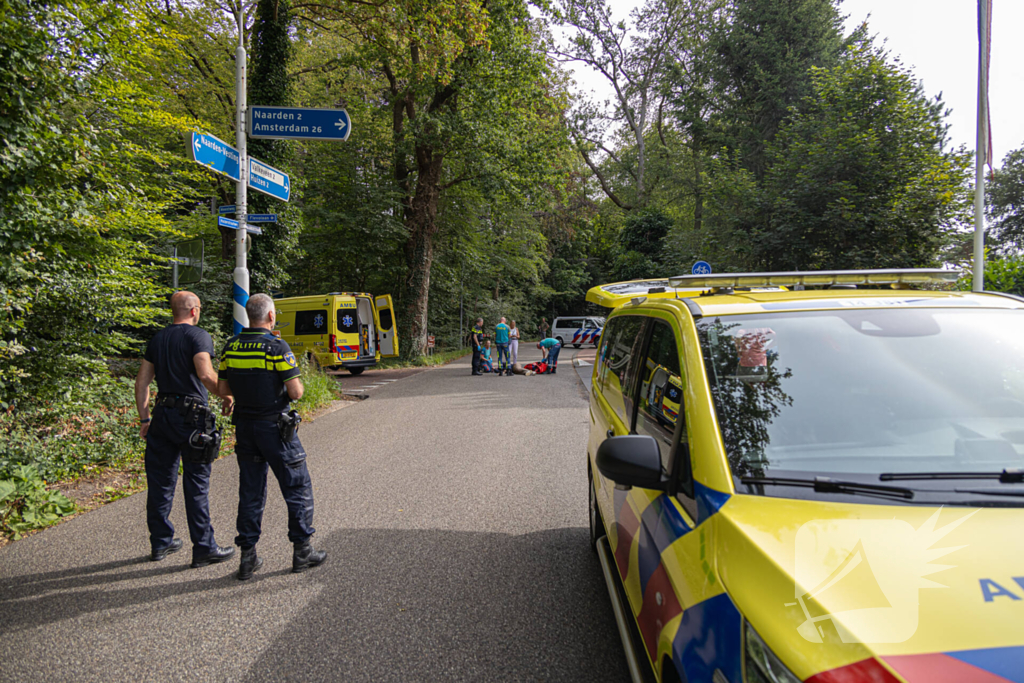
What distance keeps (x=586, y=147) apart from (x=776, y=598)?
37.7 m

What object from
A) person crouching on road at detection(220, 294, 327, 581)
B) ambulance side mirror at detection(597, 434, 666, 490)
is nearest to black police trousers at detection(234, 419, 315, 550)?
person crouching on road at detection(220, 294, 327, 581)

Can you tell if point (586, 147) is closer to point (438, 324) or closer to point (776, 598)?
point (438, 324)

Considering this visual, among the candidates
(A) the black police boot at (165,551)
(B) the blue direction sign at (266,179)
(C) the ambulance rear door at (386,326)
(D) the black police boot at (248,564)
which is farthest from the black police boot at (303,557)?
(C) the ambulance rear door at (386,326)

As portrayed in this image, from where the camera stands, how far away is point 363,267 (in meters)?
24.6

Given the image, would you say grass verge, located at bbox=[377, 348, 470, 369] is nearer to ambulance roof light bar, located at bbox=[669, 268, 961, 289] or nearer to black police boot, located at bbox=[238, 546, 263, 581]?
black police boot, located at bbox=[238, 546, 263, 581]

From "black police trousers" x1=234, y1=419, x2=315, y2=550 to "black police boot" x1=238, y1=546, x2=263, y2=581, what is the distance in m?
0.04

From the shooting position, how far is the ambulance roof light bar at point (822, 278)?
10.0 ft

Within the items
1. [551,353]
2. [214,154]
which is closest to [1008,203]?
[551,353]

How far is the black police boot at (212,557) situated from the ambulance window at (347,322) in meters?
15.1

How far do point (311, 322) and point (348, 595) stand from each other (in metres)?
16.6

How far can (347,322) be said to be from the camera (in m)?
19.0

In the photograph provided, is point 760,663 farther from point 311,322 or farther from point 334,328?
point 311,322

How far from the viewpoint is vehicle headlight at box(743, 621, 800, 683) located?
1295 mm

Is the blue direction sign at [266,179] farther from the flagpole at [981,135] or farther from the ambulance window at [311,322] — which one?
the flagpole at [981,135]
